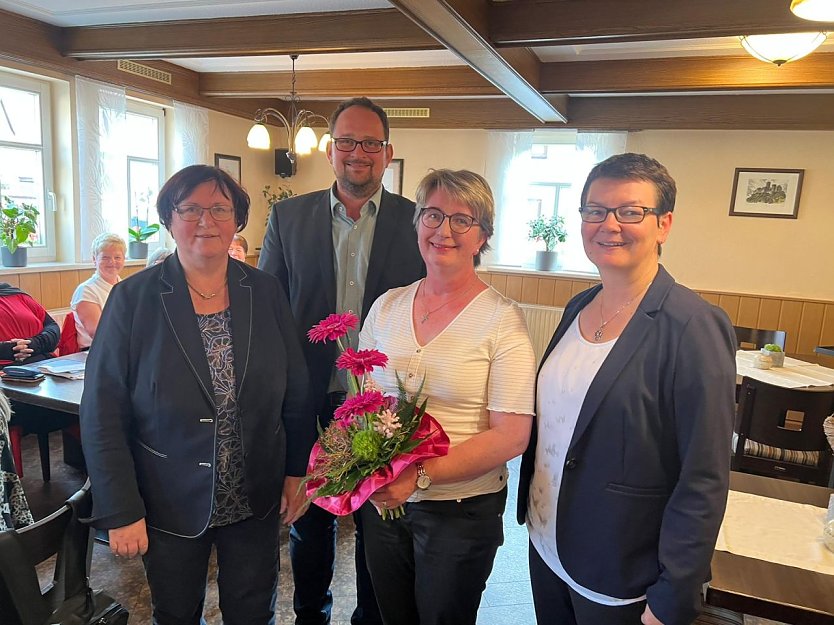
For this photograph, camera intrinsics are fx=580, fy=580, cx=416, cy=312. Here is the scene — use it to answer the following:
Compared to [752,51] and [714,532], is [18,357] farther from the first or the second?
[752,51]

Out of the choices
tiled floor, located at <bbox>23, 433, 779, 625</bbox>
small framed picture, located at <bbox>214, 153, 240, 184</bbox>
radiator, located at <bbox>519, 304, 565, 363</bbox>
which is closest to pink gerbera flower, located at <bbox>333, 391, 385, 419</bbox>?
tiled floor, located at <bbox>23, 433, 779, 625</bbox>

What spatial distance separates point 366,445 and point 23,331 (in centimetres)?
324

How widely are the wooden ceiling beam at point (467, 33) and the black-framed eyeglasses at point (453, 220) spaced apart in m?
1.44

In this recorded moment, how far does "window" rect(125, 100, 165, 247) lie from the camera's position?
532 centimetres

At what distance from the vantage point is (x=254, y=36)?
3854 millimetres

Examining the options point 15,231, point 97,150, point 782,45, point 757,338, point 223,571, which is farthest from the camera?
point 97,150

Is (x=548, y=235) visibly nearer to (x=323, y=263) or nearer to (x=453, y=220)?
(x=323, y=263)

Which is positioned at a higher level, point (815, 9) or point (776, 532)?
point (815, 9)

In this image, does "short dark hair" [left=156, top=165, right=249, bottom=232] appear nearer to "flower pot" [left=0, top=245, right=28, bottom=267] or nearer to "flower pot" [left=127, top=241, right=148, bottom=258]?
"flower pot" [left=0, top=245, right=28, bottom=267]

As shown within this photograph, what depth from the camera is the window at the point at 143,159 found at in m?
5.32

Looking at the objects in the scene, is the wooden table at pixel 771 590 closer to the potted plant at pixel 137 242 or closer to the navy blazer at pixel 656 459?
the navy blazer at pixel 656 459

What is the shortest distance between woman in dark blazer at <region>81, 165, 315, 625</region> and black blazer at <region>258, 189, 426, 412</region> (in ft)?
0.75

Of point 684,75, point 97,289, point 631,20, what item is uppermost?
point 684,75

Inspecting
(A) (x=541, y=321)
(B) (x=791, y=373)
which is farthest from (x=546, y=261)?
(B) (x=791, y=373)
